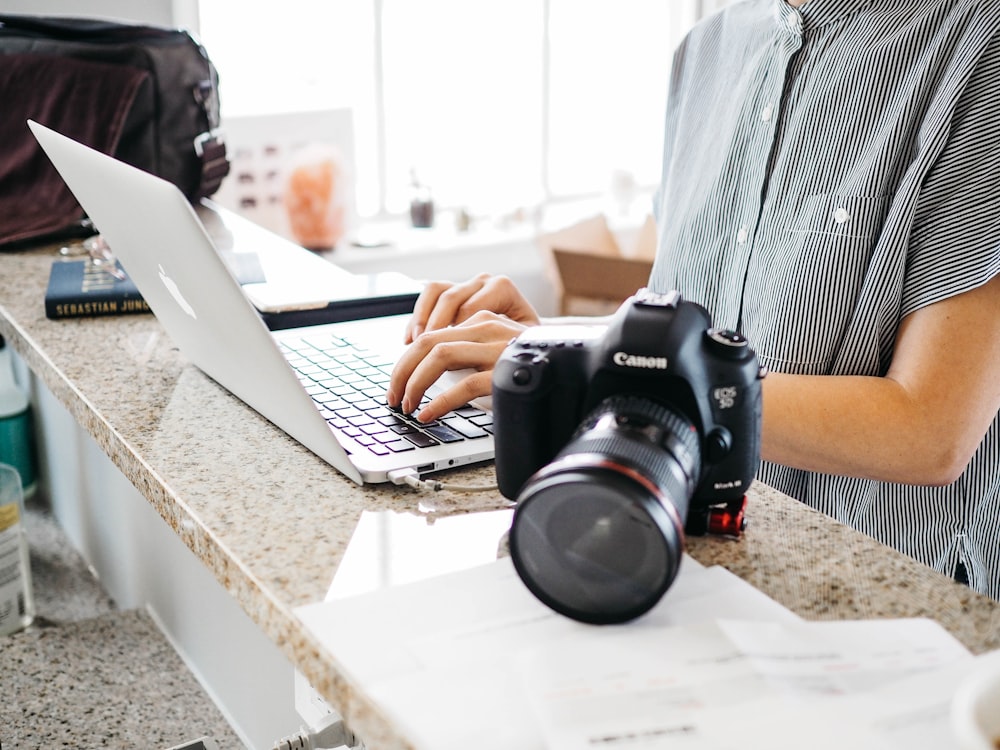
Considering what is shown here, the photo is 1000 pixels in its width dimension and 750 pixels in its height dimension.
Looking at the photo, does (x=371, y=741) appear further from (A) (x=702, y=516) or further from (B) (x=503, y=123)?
(B) (x=503, y=123)

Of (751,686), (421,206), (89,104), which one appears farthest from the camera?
(421,206)

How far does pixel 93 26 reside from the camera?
158 cm

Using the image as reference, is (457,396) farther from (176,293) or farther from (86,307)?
(86,307)

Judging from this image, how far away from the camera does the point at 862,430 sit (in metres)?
0.79

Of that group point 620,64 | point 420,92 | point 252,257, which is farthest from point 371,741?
point 620,64

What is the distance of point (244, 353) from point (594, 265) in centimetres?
227

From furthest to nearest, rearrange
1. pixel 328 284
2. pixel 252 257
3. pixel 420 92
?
pixel 420 92, pixel 252 257, pixel 328 284

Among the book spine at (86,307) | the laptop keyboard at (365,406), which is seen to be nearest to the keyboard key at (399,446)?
the laptop keyboard at (365,406)

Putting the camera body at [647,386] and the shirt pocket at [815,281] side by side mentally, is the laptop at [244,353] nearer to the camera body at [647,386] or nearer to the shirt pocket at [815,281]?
the camera body at [647,386]

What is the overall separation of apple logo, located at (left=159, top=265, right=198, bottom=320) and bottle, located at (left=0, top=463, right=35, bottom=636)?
1.97 feet

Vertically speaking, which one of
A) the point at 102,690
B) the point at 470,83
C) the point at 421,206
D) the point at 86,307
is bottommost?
the point at 102,690

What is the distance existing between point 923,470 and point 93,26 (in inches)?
54.7

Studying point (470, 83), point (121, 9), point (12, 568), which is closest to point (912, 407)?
point (12, 568)

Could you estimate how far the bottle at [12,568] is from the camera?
1.23 meters
